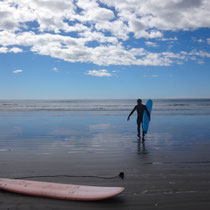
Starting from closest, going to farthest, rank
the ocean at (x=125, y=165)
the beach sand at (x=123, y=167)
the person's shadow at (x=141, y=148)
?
the beach sand at (x=123, y=167) < the ocean at (x=125, y=165) < the person's shadow at (x=141, y=148)

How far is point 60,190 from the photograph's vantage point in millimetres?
3900

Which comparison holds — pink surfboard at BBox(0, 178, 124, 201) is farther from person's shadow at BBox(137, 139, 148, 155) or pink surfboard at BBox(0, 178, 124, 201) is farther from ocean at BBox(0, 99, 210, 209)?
person's shadow at BBox(137, 139, 148, 155)

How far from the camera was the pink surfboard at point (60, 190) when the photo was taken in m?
3.69

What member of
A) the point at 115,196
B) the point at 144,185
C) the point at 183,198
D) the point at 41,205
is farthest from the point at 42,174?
the point at 183,198

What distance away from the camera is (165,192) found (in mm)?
3969

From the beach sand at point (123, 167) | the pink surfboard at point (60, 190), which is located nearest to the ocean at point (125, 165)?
the beach sand at point (123, 167)

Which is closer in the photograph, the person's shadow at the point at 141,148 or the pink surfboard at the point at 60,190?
the pink surfboard at the point at 60,190

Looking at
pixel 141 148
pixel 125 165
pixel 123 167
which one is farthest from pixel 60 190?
pixel 141 148

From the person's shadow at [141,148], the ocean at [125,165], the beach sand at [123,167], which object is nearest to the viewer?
the beach sand at [123,167]

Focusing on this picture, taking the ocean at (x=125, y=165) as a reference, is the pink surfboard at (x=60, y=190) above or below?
above

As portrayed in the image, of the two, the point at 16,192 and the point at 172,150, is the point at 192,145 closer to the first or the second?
the point at 172,150

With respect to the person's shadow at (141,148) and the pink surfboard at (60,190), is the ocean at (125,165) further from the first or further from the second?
the pink surfboard at (60,190)

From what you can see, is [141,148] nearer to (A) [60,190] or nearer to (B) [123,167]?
(B) [123,167]

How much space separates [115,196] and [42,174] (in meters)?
2.04
